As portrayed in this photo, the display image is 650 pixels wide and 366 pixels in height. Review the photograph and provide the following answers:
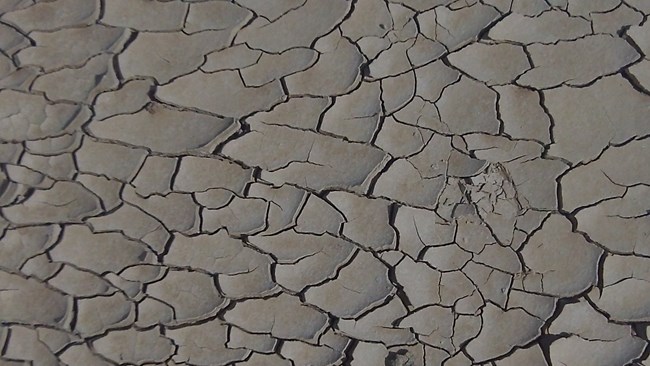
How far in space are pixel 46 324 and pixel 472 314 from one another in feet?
4.15

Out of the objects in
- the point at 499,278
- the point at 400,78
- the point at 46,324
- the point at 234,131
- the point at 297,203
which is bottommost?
the point at 46,324

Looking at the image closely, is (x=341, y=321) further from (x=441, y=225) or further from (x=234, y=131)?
(x=234, y=131)

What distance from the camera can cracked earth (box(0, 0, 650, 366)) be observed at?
2.53 meters

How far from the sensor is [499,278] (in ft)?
8.45

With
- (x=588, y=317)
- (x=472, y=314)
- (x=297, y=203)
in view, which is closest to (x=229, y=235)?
(x=297, y=203)

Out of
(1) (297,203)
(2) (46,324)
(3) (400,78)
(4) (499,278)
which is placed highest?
(3) (400,78)

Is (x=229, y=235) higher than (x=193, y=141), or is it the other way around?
(x=193, y=141)

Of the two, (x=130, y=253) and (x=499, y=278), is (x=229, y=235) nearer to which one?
(x=130, y=253)

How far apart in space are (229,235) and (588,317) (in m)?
1.11

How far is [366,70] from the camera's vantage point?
265 cm

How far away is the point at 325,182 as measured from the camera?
261 cm

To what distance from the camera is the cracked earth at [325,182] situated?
8.30ft

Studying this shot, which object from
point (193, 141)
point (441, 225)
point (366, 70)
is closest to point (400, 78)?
point (366, 70)

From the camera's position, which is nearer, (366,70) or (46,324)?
(46,324)
